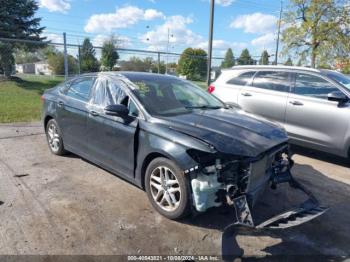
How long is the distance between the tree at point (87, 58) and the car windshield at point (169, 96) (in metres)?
10.2

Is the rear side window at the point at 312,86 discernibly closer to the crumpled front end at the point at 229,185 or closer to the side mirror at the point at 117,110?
the crumpled front end at the point at 229,185

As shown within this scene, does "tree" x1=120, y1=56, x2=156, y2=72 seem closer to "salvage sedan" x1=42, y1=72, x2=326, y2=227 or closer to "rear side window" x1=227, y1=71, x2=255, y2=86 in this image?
"rear side window" x1=227, y1=71, x2=255, y2=86

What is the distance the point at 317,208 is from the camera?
11.1ft

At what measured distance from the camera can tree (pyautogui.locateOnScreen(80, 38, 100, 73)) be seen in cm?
1411

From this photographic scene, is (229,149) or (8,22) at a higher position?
(8,22)

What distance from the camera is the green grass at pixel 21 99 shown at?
359 inches

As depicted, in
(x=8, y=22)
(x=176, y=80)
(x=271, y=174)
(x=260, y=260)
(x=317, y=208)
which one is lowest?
(x=260, y=260)

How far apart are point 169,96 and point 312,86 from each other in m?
3.29

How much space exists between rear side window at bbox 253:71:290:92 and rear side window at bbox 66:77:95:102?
3697 mm

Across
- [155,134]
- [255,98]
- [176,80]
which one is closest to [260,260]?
[155,134]

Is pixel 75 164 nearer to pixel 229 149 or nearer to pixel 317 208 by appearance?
pixel 229 149

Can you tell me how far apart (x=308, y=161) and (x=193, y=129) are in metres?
3.65

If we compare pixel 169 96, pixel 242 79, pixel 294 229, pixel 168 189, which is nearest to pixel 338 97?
pixel 242 79

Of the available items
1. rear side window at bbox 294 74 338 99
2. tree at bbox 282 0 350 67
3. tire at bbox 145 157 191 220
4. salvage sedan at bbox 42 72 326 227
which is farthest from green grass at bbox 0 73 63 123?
tree at bbox 282 0 350 67
